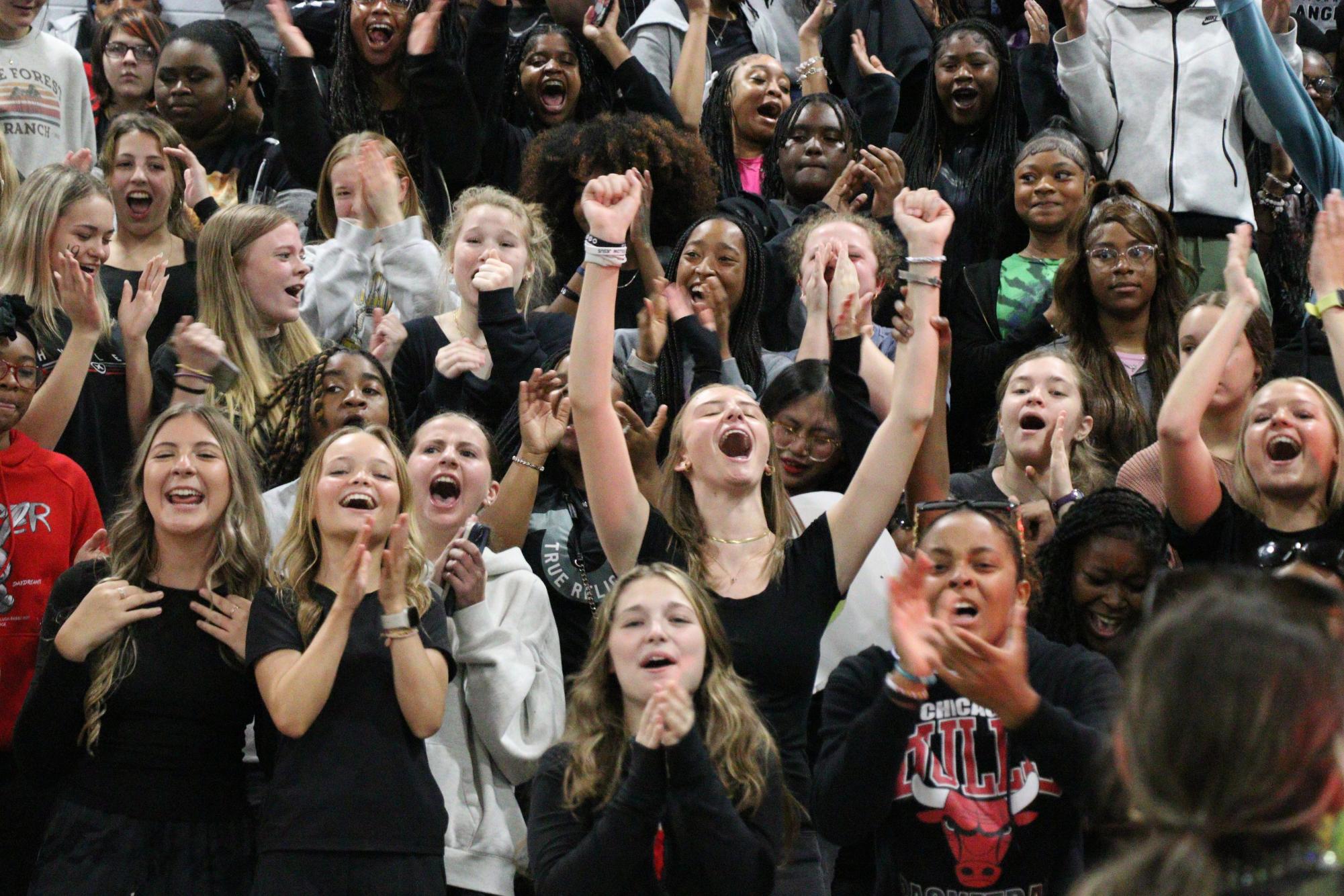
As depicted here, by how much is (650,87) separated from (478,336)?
6.06 feet

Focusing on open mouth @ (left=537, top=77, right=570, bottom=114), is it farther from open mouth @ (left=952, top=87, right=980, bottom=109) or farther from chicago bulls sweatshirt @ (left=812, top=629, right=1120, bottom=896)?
chicago bulls sweatshirt @ (left=812, top=629, right=1120, bottom=896)

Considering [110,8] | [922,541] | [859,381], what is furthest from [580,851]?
[110,8]

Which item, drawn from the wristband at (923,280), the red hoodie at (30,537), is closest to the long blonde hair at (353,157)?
the red hoodie at (30,537)

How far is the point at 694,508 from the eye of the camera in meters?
4.15

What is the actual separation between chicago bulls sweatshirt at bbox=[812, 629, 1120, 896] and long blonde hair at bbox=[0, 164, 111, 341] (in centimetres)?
259

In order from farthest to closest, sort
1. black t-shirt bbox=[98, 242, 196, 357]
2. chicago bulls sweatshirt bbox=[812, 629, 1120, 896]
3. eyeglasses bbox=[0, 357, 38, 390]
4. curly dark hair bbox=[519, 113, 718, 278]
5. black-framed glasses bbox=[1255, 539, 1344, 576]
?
curly dark hair bbox=[519, 113, 718, 278], black t-shirt bbox=[98, 242, 196, 357], eyeglasses bbox=[0, 357, 38, 390], black-framed glasses bbox=[1255, 539, 1344, 576], chicago bulls sweatshirt bbox=[812, 629, 1120, 896]

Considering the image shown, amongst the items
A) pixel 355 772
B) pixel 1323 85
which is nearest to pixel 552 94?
pixel 1323 85

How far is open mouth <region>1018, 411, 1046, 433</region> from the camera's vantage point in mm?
4770

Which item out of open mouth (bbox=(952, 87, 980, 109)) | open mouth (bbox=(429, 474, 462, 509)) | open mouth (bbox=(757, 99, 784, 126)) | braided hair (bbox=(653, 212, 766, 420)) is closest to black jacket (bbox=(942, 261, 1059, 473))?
braided hair (bbox=(653, 212, 766, 420))

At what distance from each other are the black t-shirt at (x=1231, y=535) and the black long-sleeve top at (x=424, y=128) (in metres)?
3.38

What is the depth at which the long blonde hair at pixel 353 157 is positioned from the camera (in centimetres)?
602

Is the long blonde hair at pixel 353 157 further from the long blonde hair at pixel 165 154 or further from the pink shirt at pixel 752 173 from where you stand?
the pink shirt at pixel 752 173

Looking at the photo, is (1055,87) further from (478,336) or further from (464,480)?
(464,480)

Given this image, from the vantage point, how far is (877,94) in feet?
22.7
